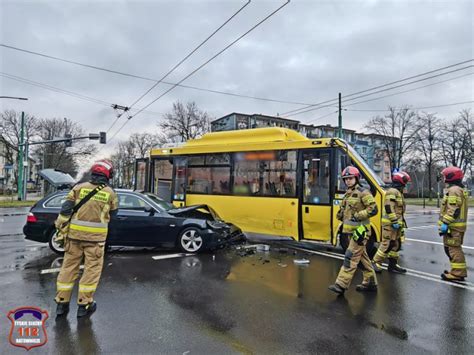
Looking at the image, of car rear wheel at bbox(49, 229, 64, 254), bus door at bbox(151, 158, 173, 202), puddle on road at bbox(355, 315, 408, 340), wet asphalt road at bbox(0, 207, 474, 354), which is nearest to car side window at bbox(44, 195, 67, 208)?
car rear wheel at bbox(49, 229, 64, 254)

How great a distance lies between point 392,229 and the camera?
5992 millimetres

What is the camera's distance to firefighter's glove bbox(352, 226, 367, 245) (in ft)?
14.9

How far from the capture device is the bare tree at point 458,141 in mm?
34281

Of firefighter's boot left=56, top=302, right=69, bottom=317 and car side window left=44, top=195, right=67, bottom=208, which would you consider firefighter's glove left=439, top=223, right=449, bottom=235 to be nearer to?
firefighter's boot left=56, top=302, right=69, bottom=317

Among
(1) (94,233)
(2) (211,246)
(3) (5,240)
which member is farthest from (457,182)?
(3) (5,240)

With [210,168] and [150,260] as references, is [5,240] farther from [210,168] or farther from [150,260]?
[210,168]

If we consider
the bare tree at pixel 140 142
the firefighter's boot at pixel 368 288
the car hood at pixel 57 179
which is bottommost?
the firefighter's boot at pixel 368 288

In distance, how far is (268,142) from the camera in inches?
336

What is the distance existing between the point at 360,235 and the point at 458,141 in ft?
126

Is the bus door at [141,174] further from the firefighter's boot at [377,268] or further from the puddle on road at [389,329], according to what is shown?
the puddle on road at [389,329]

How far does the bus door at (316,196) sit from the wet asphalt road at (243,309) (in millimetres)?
1041

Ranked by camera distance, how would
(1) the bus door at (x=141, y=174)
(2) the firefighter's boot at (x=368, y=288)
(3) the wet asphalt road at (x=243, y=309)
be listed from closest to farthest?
(3) the wet asphalt road at (x=243, y=309) < (2) the firefighter's boot at (x=368, y=288) < (1) the bus door at (x=141, y=174)

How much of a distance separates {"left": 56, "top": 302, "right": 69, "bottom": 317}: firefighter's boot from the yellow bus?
5.00 metres

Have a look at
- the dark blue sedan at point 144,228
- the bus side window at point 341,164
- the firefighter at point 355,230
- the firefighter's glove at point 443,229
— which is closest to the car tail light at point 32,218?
the dark blue sedan at point 144,228
